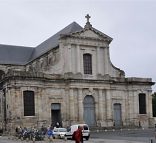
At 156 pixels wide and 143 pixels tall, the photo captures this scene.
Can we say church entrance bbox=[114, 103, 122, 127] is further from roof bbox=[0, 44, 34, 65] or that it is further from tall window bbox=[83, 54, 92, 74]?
roof bbox=[0, 44, 34, 65]

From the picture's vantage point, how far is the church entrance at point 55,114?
49.4 meters

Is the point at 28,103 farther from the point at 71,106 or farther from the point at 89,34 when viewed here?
the point at 89,34

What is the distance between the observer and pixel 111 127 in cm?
5084

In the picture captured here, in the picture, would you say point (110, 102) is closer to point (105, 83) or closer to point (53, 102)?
point (105, 83)

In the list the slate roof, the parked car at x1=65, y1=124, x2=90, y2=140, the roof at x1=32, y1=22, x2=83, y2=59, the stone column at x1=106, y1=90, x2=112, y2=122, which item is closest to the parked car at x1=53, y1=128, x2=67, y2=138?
the parked car at x1=65, y1=124, x2=90, y2=140

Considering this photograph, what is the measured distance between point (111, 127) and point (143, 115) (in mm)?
6300

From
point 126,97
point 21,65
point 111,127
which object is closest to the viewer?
point 111,127

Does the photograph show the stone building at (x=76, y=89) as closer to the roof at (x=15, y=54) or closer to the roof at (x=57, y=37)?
the roof at (x=57, y=37)

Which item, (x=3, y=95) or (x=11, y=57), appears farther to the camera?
(x=11, y=57)

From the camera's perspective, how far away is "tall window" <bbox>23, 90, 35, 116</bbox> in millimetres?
47156

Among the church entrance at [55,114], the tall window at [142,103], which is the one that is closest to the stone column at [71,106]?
the church entrance at [55,114]

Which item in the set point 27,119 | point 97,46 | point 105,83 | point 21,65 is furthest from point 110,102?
point 21,65

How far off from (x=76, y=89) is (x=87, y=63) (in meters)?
4.09

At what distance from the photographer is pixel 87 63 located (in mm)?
52438
